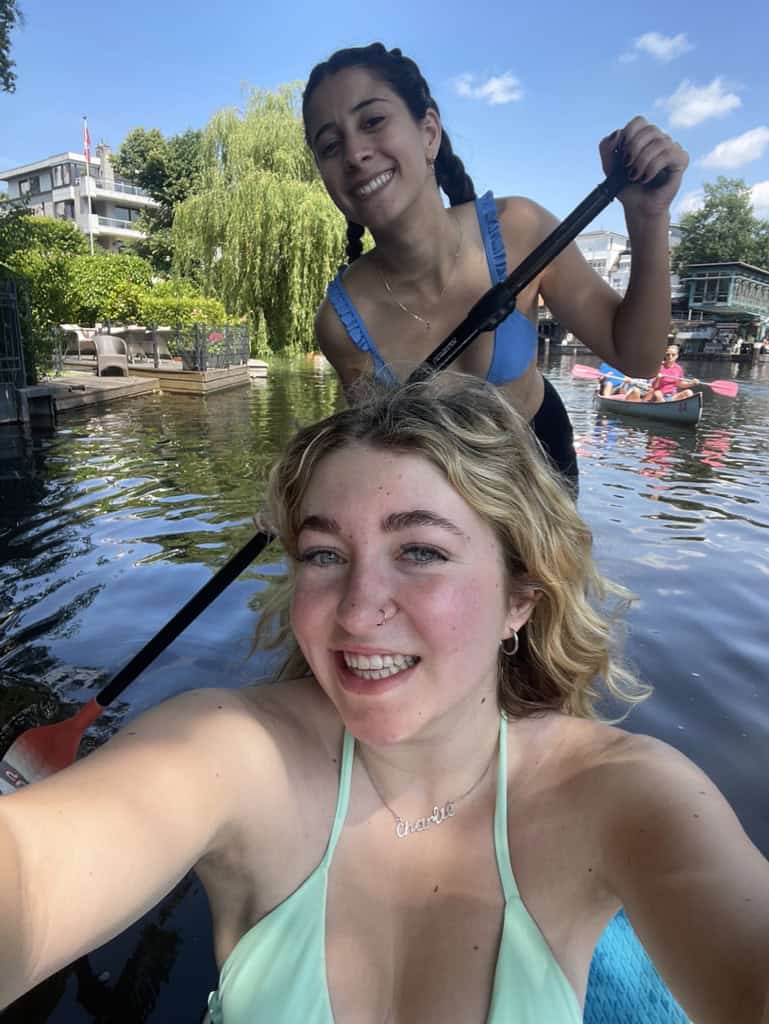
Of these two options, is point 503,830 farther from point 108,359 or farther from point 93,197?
point 93,197

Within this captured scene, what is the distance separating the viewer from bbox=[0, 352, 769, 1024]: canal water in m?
1.88

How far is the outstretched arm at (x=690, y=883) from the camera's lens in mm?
882

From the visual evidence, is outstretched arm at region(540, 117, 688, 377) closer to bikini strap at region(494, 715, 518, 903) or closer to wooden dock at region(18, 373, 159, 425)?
bikini strap at region(494, 715, 518, 903)

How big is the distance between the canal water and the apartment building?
4477cm

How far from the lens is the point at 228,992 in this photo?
1116mm

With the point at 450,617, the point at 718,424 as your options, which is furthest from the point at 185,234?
the point at 450,617

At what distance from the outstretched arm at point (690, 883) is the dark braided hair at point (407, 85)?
5.75ft

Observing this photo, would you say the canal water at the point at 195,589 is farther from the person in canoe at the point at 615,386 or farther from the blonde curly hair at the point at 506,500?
the person in canoe at the point at 615,386

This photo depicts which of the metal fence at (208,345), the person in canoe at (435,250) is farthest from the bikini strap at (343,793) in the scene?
the metal fence at (208,345)

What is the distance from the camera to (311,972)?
109 centimetres

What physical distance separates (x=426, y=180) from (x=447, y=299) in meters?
0.33

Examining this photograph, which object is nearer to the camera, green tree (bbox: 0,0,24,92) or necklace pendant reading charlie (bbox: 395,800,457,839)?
necklace pendant reading charlie (bbox: 395,800,457,839)

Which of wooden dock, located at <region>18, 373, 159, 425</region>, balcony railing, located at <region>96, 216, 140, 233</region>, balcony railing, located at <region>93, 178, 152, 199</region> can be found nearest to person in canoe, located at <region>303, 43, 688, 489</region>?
wooden dock, located at <region>18, 373, 159, 425</region>

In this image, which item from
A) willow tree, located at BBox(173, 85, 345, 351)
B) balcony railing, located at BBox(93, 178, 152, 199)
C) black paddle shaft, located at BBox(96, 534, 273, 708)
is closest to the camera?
black paddle shaft, located at BBox(96, 534, 273, 708)
